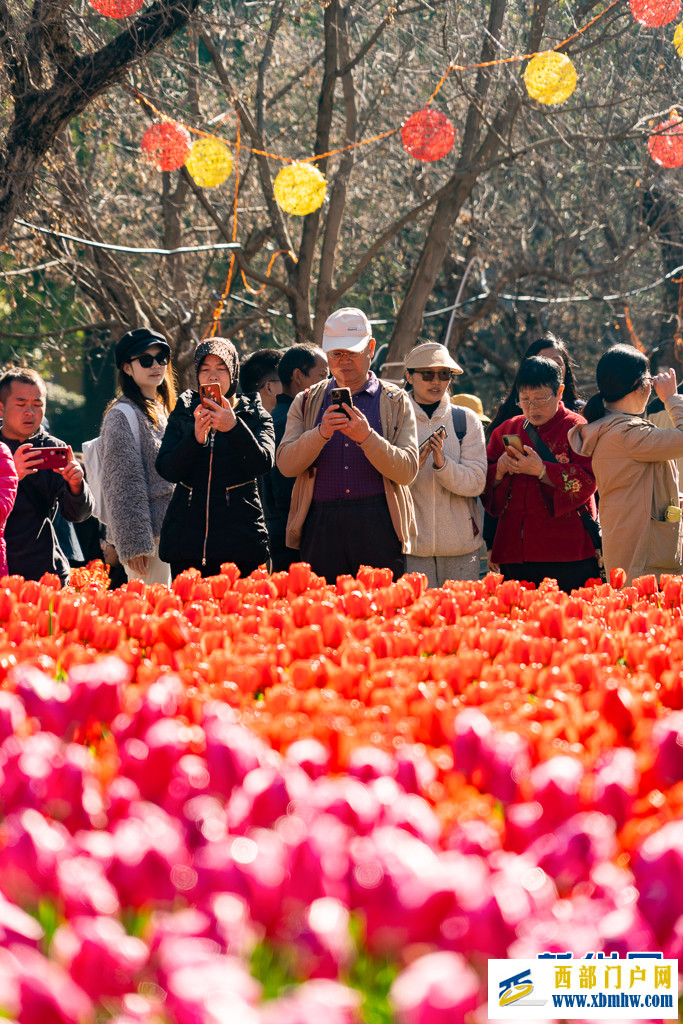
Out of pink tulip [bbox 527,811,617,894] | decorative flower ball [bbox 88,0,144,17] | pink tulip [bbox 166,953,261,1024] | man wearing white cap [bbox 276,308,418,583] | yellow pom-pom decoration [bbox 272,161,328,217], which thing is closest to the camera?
pink tulip [bbox 166,953,261,1024]

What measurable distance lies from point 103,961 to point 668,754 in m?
0.90

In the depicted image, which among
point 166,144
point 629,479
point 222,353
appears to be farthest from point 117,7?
point 629,479

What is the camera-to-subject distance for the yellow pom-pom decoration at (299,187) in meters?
8.21

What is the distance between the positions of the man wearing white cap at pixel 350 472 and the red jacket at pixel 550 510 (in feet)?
1.99

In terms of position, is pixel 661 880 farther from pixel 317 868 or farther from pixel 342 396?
pixel 342 396

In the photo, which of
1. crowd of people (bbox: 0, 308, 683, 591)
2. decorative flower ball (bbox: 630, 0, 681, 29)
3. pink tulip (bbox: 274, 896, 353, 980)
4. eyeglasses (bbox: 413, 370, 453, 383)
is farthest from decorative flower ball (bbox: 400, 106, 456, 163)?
pink tulip (bbox: 274, 896, 353, 980)

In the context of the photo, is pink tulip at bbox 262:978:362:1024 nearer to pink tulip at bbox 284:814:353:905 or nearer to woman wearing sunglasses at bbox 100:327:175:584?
pink tulip at bbox 284:814:353:905

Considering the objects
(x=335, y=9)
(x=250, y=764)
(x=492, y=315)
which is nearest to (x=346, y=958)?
(x=250, y=764)

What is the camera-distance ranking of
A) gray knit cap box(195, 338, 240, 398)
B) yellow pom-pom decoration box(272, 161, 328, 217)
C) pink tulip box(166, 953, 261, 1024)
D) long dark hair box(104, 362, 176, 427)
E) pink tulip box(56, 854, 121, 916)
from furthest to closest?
yellow pom-pom decoration box(272, 161, 328, 217), long dark hair box(104, 362, 176, 427), gray knit cap box(195, 338, 240, 398), pink tulip box(56, 854, 121, 916), pink tulip box(166, 953, 261, 1024)

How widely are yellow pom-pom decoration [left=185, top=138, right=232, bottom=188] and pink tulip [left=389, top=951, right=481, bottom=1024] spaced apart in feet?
26.7

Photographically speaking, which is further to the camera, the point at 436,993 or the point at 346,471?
the point at 346,471

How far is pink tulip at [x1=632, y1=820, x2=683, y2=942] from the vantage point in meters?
1.13

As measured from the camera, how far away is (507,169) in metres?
15.0

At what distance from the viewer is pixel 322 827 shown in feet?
3.91
